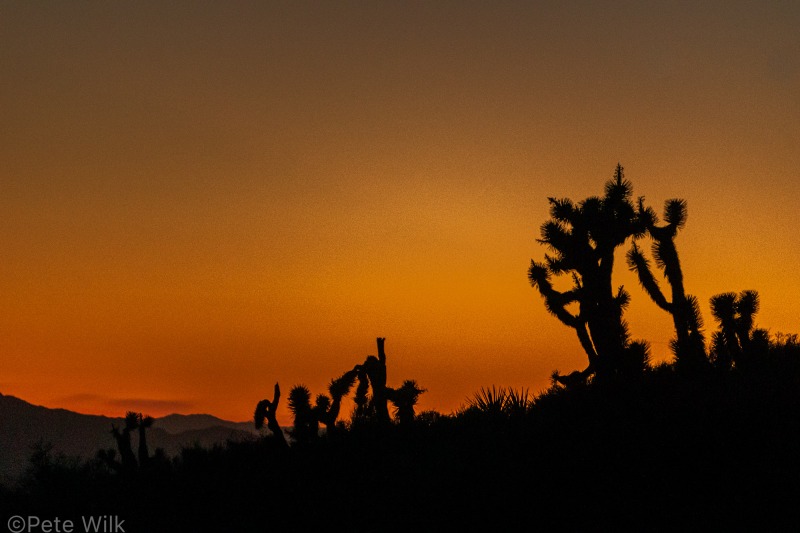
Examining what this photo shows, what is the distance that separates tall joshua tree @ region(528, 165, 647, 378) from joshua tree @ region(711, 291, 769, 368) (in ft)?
7.17

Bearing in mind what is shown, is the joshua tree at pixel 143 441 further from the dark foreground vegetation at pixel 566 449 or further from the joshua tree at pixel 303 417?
the joshua tree at pixel 303 417

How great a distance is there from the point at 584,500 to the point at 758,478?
2.58 metres

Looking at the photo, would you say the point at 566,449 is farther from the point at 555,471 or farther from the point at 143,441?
the point at 143,441

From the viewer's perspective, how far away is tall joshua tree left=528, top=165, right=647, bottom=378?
57.3ft

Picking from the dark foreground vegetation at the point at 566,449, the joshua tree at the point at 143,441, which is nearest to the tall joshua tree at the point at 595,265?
the dark foreground vegetation at the point at 566,449

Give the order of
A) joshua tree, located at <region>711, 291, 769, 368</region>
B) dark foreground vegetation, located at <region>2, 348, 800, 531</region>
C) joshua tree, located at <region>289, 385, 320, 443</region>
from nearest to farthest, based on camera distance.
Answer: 1. dark foreground vegetation, located at <region>2, 348, 800, 531</region>
2. joshua tree, located at <region>711, 291, 769, 368</region>
3. joshua tree, located at <region>289, 385, 320, 443</region>

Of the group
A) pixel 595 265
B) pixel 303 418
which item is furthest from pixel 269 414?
pixel 595 265

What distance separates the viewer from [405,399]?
20.9 m

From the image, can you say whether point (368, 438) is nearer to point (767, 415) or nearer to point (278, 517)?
point (278, 517)

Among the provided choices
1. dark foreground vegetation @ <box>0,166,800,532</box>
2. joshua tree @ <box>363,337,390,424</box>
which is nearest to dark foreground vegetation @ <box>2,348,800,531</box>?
dark foreground vegetation @ <box>0,166,800,532</box>

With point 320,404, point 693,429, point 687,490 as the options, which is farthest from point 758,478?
point 320,404

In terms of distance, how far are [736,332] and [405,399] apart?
871 centimetres

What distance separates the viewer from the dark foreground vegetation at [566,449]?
1155 centimetres

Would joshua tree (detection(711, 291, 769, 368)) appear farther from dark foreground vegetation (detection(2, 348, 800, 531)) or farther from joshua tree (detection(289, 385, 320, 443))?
joshua tree (detection(289, 385, 320, 443))
